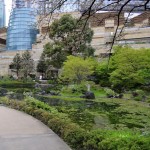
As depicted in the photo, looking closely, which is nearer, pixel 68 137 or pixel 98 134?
pixel 98 134

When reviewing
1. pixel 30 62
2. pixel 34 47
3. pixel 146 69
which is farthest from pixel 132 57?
pixel 34 47

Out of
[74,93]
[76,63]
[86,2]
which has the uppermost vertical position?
[86,2]

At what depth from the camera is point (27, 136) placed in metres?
10.3

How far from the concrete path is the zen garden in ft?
1.03

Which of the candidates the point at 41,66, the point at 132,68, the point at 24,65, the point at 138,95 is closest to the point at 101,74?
the point at 132,68

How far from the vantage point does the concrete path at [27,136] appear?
28.9ft

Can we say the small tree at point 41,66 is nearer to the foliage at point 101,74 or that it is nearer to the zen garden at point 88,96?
the zen garden at point 88,96

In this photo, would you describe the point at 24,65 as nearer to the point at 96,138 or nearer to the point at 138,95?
the point at 138,95

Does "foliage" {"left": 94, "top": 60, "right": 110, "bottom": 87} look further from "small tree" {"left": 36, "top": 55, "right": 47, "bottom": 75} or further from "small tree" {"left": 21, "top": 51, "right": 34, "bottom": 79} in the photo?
"small tree" {"left": 21, "top": 51, "right": 34, "bottom": 79}

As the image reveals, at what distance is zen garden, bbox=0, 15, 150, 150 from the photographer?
868 centimetres

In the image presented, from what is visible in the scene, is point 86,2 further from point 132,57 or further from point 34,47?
point 34,47

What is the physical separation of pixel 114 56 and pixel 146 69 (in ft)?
16.0

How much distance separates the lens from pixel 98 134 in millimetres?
8273

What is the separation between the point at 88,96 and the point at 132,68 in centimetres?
513
